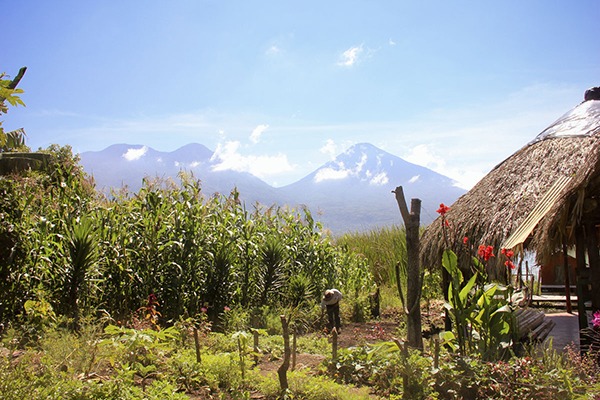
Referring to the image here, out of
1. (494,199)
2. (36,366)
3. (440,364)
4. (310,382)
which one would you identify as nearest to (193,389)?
(310,382)

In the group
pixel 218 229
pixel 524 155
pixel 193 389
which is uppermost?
pixel 524 155

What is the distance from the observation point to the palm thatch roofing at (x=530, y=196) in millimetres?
5164

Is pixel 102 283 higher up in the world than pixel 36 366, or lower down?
higher up

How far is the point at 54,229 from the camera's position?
22.2ft

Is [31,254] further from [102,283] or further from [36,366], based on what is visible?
[36,366]

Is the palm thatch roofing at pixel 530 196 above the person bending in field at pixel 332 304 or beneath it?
above

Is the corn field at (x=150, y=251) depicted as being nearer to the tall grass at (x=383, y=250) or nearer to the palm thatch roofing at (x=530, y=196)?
the palm thatch roofing at (x=530, y=196)

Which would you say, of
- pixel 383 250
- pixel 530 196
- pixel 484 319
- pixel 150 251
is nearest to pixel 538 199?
pixel 530 196

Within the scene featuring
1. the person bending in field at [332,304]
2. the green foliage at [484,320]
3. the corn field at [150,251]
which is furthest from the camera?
the person bending in field at [332,304]

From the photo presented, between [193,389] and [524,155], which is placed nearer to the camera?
[193,389]

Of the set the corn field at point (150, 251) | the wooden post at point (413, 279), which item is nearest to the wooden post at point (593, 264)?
the wooden post at point (413, 279)

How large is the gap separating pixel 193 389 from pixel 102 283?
3199 mm

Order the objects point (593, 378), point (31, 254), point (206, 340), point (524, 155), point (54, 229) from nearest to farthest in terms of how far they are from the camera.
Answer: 1. point (593, 378)
2. point (206, 340)
3. point (31, 254)
4. point (54, 229)
5. point (524, 155)

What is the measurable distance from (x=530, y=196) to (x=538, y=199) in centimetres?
19
